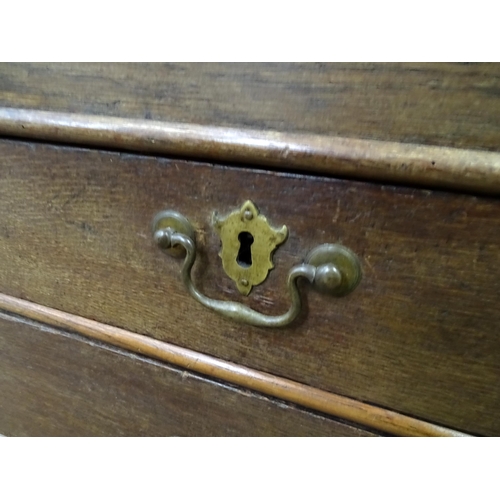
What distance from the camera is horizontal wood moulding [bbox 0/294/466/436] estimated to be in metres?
0.38

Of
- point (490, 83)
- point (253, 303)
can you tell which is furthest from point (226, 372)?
point (490, 83)

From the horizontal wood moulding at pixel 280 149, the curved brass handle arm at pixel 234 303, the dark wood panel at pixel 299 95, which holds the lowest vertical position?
the curved brass handle arm at pixel 234 303

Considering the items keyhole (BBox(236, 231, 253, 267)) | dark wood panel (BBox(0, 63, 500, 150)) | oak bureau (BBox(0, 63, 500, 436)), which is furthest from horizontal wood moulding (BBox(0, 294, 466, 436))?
dark wood panel (BBox(0, 63, 500, 150))

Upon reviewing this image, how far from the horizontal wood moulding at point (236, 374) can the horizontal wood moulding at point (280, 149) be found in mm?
199

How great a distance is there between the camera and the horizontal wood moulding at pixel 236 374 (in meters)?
0.38

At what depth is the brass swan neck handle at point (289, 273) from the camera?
0.33 meters

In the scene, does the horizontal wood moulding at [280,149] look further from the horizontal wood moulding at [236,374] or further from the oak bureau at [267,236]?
the horizontal wood moulding at [236,374]

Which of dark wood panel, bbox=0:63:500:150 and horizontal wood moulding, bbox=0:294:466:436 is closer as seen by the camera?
dark wood panel, bbox=0:63:500:150

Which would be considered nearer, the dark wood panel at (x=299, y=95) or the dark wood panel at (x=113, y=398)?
the dark wood panel at (x=299, y=95)

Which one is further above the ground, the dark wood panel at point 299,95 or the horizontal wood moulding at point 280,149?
the dark wood panel at point 299,95

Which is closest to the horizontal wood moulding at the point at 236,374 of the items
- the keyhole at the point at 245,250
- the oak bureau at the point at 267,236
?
the oak bureau at the point at 267,236

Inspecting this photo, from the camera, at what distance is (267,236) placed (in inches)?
13.6

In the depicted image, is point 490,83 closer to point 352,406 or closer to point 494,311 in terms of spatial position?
point 494,311

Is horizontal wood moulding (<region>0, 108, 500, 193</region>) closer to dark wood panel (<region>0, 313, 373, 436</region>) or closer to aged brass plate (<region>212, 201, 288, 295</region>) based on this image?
aged brass plate (<region>212, 201, 288, 295</region>)
